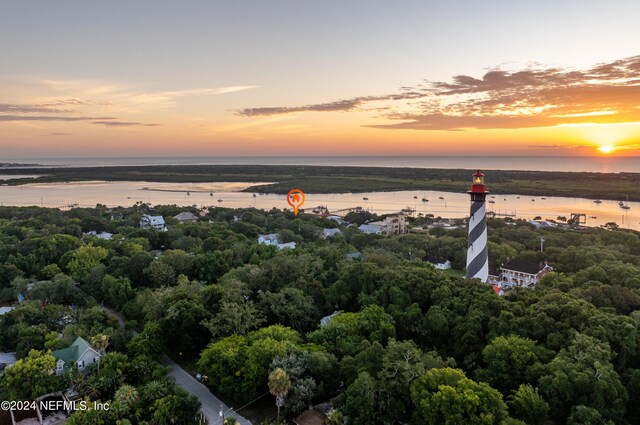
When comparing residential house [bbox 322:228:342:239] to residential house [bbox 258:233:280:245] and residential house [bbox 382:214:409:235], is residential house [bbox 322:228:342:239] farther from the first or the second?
residential house [bbox 382:214:409:235]

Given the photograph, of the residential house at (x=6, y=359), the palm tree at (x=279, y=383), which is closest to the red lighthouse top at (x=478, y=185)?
the palm tree at (x=279, y=383)

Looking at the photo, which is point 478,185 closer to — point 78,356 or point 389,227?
point 78,356

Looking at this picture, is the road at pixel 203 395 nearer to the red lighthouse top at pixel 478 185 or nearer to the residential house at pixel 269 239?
the red lighthouse top at pixel 478 185

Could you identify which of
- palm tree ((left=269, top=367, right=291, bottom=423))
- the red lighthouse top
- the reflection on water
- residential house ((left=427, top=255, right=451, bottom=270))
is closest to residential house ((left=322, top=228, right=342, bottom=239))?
residential house ((left=427, top=255, right=451, bottom=270))

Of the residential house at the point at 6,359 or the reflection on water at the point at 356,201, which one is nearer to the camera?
the residential house at the point at 6,359

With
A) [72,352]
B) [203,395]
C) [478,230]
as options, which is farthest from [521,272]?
[72,352]

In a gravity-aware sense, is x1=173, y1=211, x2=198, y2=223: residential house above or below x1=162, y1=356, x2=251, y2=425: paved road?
→ above

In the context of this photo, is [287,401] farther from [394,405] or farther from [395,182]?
[395,182]
